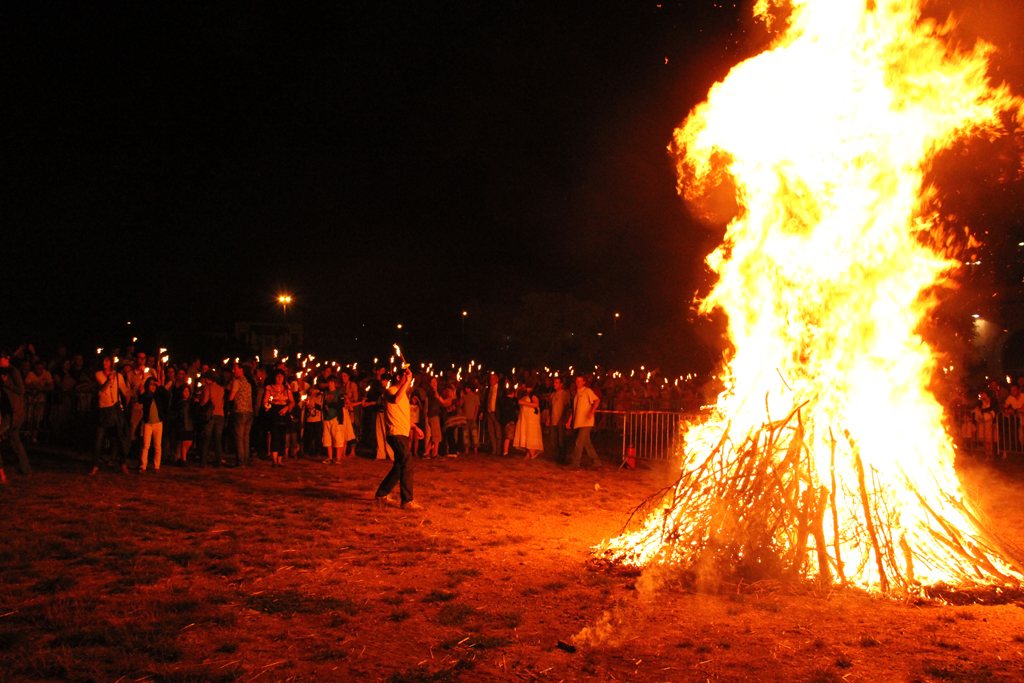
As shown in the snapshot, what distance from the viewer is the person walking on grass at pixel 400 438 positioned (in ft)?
32.9

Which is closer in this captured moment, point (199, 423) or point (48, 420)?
point (199, 423)

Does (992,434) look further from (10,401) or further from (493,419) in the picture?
(10,401)

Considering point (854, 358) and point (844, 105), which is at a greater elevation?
point (844, 105)

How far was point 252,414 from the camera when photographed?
13.8m

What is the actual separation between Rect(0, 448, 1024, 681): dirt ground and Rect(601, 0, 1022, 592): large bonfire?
0.74 meters

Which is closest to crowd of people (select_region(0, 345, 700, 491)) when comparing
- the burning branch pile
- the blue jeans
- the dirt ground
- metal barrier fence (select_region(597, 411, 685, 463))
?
the blue jeans

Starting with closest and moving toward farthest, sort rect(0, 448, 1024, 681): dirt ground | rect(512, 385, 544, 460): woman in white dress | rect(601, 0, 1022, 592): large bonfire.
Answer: rect(0, 448, 1024, 681): dirt ground → rect(601, 0, 1022, 592): large bonfire → rect(512, 385, 544, 460): woman in white dress

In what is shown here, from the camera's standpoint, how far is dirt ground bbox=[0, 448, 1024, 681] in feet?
15.8

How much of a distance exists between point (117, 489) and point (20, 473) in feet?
7.07

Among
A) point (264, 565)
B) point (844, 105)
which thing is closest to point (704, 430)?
point (844, 105)

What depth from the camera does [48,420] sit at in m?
15.7

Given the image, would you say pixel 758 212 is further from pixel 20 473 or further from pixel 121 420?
pixel 20 473

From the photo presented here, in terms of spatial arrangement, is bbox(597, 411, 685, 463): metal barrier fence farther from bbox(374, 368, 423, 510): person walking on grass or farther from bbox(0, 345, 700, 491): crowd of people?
bbox(374, 368, 423, 510): person walking on grass

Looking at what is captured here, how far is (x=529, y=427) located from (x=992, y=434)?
1067 centimetres
